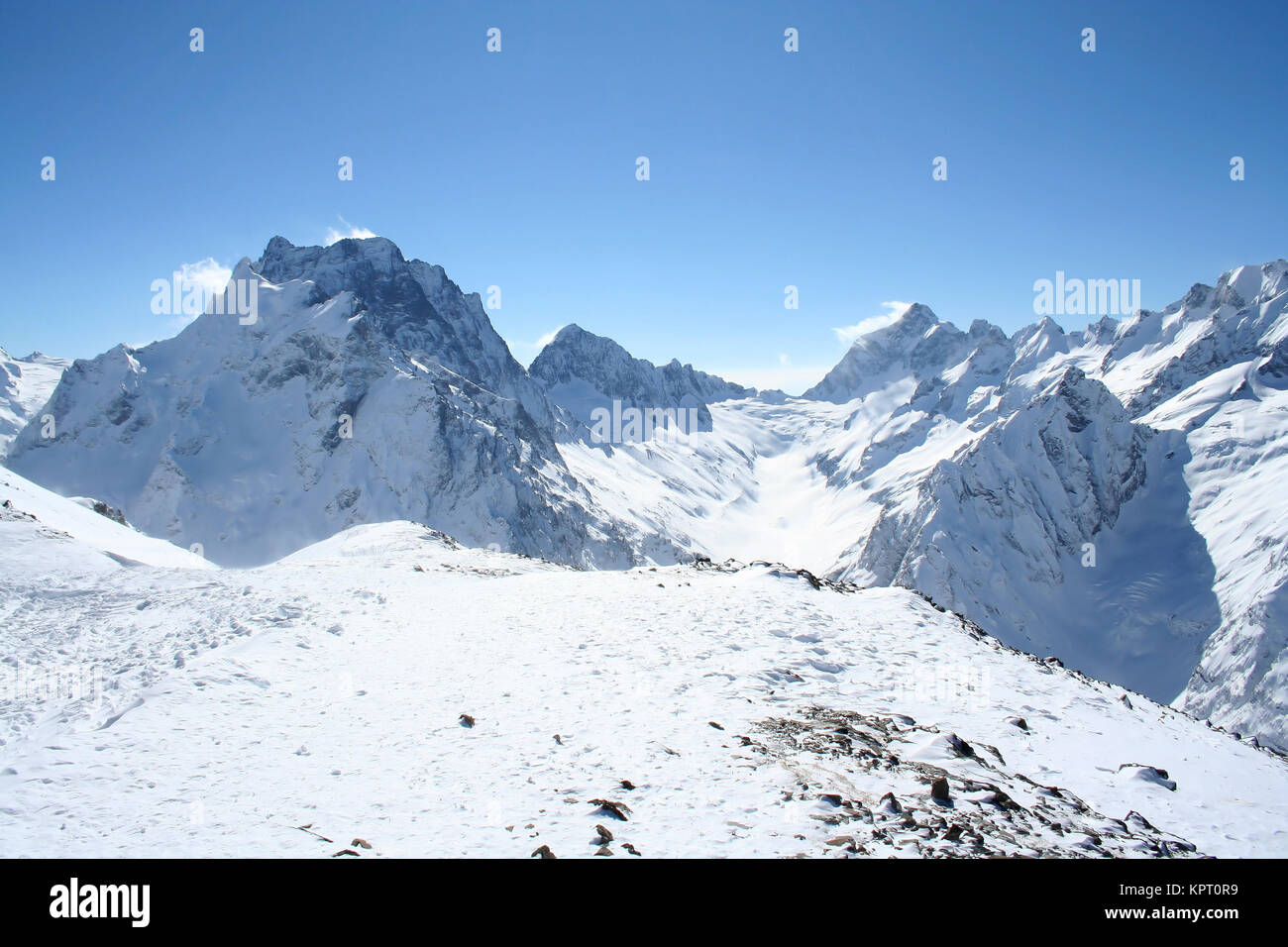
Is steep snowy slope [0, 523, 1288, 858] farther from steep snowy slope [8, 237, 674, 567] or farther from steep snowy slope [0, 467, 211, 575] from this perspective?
steep snowy slope [8, 237, 674, 567]

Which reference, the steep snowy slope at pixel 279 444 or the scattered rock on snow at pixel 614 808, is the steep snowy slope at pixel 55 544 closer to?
the scattered rock on snow at pixel 614 808

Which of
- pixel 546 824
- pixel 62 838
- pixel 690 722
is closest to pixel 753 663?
pixel 690 722

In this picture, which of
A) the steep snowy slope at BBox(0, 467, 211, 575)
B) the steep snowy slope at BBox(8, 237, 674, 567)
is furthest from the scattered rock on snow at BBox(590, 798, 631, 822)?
the steep snowy slope at BBox(8, 237, 674, 567)

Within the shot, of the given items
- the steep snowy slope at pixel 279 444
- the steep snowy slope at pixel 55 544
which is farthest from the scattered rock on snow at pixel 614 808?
the steep snowy slope at pixel 279 444

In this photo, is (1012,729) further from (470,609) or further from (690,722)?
(470,609)

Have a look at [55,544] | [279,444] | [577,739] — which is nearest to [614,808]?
[577,739]
